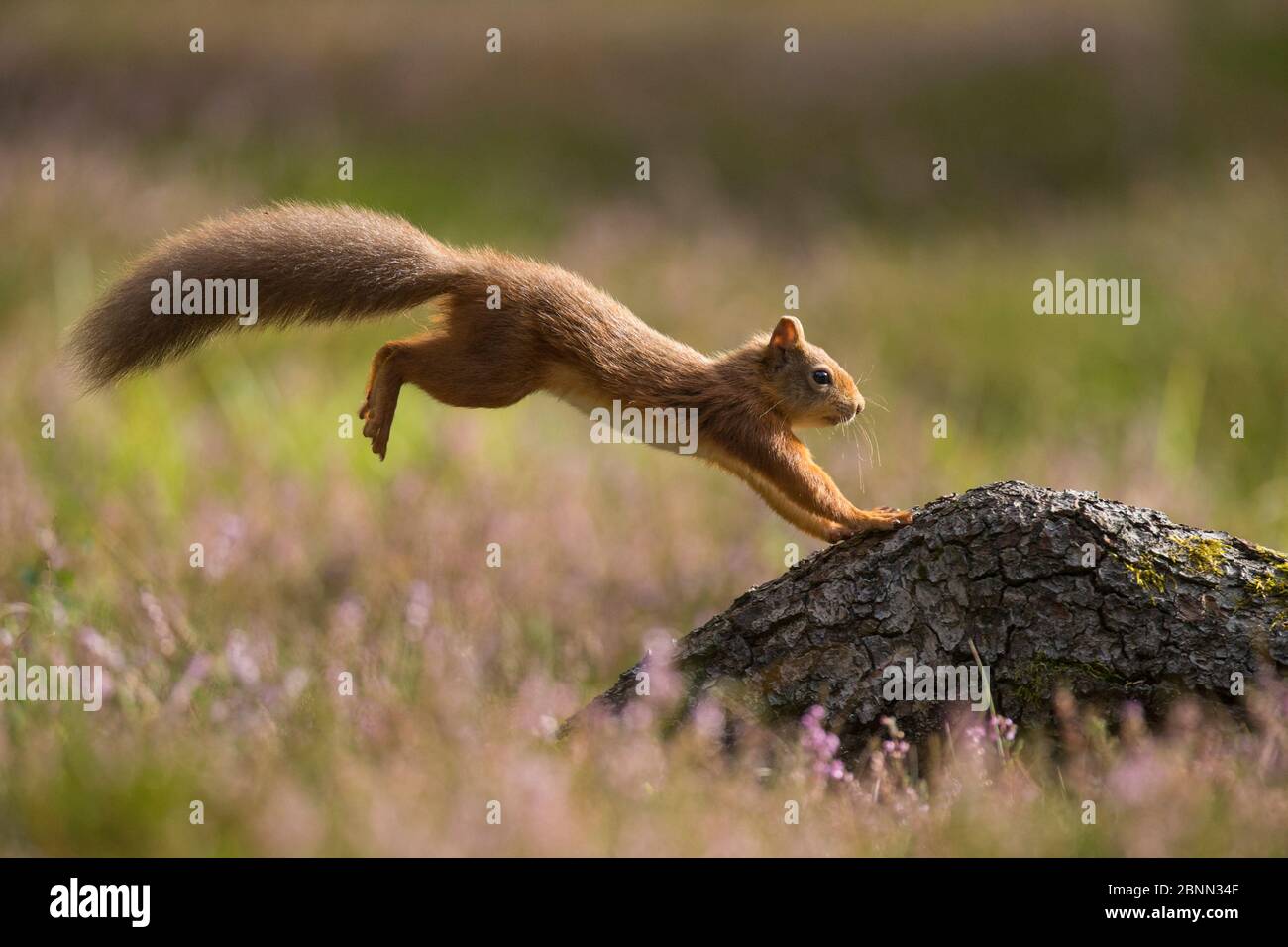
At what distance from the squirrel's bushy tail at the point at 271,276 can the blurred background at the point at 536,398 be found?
0.78 meters

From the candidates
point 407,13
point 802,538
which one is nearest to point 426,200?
point 407,13

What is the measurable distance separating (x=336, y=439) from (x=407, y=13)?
12.6m

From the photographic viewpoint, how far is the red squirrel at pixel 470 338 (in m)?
4.45

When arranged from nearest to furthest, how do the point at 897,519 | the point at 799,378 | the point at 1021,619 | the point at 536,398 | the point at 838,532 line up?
the point at 1021,619 → the point at 897,519 → the point at 838,532 → the point at 799,378 → the point at 536,398

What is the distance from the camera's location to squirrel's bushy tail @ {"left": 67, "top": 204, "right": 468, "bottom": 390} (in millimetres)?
4418

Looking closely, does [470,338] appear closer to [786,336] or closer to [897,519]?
[786,336]

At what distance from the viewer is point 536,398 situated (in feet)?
37.8

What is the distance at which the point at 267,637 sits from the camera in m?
5.72

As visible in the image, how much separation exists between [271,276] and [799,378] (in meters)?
1.88

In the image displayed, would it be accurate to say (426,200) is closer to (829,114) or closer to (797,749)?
(829,114)

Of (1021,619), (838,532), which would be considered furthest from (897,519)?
(1021,619)

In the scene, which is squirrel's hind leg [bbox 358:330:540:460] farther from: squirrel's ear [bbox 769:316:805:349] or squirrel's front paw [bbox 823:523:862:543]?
squirrel's front paw [bbox 823:523:862:543]

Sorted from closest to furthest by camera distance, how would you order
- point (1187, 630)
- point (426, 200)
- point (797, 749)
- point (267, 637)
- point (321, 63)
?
point (797, 749)
point (1187, 630)
point (267, 637)
point (426, 200)
point (321, 63)

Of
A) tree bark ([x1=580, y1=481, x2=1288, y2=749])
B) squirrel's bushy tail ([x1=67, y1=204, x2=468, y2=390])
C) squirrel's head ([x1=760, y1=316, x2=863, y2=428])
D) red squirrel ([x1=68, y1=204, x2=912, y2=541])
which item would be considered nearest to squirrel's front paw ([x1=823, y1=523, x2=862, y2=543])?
red squirrel ([x1=68, y1=204, x2=912, y2=541])
